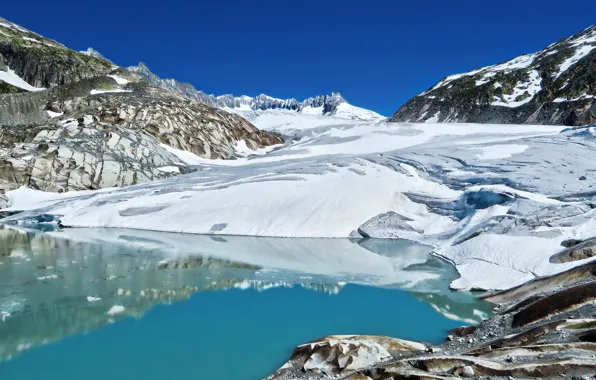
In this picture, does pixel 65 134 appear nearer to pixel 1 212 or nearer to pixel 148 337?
pixel 1 212

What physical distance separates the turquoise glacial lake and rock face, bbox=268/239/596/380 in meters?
0.95

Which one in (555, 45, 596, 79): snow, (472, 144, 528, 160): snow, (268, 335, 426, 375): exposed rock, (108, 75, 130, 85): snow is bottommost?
(268, 335, 426, 375): exposed rock

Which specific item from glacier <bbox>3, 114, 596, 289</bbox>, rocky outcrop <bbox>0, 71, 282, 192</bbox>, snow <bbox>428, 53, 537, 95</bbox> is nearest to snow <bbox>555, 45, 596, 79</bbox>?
snow <bbox>428, 53, 537, 95</bbox>

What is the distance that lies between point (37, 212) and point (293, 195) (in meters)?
16.3

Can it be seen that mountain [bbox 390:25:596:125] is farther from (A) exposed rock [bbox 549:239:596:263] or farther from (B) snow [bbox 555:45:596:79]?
(A) exposed rock [bbox 549:239:596:263]

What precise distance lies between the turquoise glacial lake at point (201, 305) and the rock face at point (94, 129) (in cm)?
1622

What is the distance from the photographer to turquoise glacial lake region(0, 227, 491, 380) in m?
7.92

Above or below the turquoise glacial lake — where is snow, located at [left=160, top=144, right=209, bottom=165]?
above

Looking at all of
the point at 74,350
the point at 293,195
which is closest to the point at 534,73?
the point at 293,195

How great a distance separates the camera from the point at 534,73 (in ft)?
258

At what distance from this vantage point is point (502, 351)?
5.90 metres

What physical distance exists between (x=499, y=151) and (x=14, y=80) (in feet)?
226

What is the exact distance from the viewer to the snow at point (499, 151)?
26.6m

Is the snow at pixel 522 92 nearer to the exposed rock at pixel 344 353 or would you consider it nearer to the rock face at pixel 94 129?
the rock face at pixel 94 129
